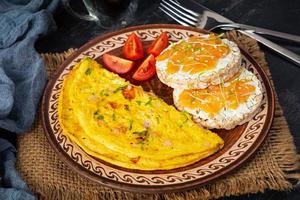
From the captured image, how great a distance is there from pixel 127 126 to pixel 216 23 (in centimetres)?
126

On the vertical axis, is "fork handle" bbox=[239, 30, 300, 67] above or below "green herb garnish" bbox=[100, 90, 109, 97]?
above

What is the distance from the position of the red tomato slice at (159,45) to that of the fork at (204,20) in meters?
0.41

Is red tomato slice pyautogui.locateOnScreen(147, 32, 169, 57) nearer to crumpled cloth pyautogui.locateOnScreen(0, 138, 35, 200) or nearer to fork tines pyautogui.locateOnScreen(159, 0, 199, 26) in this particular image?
fork tines pyautogui.locateOnScreen(159, 0, 199, 26)

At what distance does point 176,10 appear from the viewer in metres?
3.81

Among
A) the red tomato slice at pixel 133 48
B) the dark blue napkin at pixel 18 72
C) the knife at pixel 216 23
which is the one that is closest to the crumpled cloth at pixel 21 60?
the dark blue napkin at pixel 18 72

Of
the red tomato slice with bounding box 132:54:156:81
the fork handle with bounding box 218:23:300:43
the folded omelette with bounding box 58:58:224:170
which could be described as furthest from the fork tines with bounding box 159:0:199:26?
the folded omelette with bounding box 58:58:224:170

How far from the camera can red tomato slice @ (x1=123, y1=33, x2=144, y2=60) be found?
3.26 metres

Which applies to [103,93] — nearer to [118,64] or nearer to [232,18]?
[118,64]

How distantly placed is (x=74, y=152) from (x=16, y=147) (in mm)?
481

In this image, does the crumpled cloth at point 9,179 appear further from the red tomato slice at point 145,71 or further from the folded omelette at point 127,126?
the red tomato slice at point 145,71

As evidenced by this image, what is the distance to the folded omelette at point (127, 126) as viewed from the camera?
260 centimetres

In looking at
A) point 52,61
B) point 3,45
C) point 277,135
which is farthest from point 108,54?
point 277,135

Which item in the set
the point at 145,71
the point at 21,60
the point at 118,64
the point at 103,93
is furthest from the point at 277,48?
the point at 21,60

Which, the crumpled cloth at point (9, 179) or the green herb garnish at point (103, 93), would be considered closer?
the crumpled cloth at point (9, 179)
